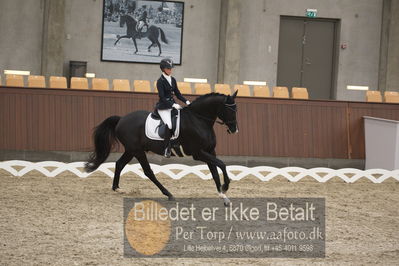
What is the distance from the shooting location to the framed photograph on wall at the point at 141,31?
20.2m

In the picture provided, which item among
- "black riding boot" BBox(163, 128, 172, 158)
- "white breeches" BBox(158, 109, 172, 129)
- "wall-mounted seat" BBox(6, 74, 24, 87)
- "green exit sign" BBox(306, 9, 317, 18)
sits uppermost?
"green exit sign" BBox(306, 9, 317, 18)

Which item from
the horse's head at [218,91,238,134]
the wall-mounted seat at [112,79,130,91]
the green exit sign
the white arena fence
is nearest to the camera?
the horse's head at [218,91,238,134]

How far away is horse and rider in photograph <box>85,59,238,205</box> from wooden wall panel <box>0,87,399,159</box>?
307 cm

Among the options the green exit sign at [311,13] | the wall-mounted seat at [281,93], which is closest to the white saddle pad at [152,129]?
the wall-mounted seat at [281,93]

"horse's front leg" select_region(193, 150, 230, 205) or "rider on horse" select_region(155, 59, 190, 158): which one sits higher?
"rider on horse" select_region(155, 59, 190, 158)

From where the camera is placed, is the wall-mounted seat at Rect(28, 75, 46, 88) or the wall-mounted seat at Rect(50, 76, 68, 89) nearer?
the wall-mounted seat at Rect(28, 75, 46, 88)

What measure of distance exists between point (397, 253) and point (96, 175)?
5959 mm

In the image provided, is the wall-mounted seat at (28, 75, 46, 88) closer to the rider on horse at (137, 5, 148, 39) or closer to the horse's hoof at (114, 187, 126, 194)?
the rider on horse at (137, 5, 148, 39)

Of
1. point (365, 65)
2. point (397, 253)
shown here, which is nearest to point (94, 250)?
point (397, 253)

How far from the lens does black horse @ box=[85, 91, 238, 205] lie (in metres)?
8.71

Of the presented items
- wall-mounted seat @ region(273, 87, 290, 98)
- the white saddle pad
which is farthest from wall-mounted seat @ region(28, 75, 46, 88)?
the white saddle pad

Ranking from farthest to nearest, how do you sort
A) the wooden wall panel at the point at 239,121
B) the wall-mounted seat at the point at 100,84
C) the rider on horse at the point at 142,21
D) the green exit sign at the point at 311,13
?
the green exit sign at the point at 311,13 → the rider on horse at the point at 142,21 → the wall-mounted seat at the point at 100,84 → the wooden wall panel at the point at 239,121

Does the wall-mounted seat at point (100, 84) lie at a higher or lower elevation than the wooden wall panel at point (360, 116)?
higher

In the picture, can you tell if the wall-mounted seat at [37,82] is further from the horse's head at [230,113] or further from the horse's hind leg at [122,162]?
the horse's head at [230,113]
